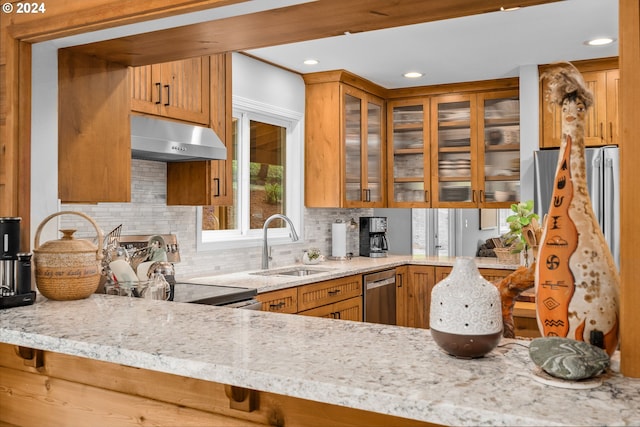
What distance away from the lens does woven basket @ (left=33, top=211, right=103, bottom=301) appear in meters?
2.07

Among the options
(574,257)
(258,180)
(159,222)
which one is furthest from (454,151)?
(574,257)

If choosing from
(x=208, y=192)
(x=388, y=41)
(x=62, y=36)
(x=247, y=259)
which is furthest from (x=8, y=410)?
(x=388, y=41)

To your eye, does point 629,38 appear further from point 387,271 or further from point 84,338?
point 387,271

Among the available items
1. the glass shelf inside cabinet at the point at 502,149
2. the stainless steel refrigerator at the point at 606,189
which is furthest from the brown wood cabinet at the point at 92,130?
the glass shelf inside cabinet at the point at 502,149

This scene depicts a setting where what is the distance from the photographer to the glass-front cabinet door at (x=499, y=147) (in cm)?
511

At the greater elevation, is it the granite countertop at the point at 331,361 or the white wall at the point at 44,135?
the white wall at the point at 44,135

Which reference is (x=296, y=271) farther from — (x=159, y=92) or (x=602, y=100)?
(x=602, y=100)

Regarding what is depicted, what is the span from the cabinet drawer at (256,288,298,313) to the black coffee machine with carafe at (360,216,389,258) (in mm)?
1939

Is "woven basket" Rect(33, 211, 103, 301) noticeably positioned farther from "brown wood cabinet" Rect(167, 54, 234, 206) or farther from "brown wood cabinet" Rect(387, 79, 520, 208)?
"brown wood cabinet" Rect(387, 79, 520, 208)

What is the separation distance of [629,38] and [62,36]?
6.23ft

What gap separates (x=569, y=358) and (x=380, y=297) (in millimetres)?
3698

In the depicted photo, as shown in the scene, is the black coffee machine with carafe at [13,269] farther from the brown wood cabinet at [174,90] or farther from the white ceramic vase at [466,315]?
the white ceramic vase at [466,315]

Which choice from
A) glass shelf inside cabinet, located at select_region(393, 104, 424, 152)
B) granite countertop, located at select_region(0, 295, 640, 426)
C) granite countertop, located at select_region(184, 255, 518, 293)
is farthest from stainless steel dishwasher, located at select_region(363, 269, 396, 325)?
granite countertop, located at select_region(0, 295, 640, 426)

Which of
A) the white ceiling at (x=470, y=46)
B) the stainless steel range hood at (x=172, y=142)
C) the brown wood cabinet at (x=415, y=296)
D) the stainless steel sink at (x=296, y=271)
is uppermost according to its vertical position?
the white ceiling at (x=470, y=46)
